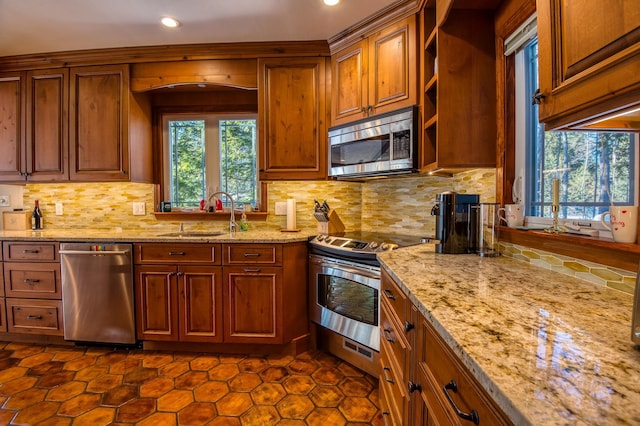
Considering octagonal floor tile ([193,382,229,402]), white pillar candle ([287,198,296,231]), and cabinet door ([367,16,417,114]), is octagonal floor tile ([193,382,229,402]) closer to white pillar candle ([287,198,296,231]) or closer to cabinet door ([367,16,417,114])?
white pillar candle ([287,198,296,231])

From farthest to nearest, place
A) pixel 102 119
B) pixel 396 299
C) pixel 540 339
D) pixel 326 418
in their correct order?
1. pixel 102 119
2. pixel 326 418
3. pixel 396 299
4. pixel 540 339

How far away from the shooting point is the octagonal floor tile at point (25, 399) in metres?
1.65

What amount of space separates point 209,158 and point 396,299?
230 centimetres

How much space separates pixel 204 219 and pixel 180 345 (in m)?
1.06

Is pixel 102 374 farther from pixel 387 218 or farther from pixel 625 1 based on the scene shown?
pixel 625 1

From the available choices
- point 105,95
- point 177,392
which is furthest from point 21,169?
point 177,392

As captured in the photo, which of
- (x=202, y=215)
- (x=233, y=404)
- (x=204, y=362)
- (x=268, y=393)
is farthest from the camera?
(x=202, y=215)

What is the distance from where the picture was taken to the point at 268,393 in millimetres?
1769

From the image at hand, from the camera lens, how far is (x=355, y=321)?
1918mm

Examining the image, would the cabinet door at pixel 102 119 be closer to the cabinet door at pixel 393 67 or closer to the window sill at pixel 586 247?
the cabinet door at pixel 393 67

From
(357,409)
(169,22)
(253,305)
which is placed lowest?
(357,409)

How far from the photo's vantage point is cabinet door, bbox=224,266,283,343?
2.15m

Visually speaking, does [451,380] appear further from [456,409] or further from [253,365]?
[253,365]

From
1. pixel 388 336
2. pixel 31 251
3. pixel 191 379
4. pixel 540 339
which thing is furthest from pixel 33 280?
pixel 540 339
